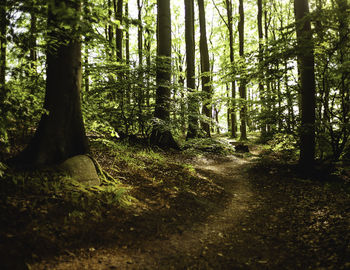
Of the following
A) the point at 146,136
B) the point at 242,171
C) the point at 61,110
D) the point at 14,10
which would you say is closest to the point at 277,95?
the point at 242,171

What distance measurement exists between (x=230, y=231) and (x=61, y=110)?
4.29m

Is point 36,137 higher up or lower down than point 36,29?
lower down

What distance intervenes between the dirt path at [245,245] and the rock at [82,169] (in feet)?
5.37

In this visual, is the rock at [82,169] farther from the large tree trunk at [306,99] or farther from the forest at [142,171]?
the large tree trunk at [306,99]

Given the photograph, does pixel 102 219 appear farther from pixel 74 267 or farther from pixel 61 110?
pixel 61 110

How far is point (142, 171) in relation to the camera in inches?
253

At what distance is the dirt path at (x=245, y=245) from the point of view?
3.18m

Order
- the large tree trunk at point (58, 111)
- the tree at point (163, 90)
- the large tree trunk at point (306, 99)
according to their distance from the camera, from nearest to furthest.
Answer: the large tree trunk at point (58, 111) < the large tree trunk at point (306, 99) < the tree at point (163, 90)

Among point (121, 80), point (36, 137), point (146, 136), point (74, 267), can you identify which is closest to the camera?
point (74, 267)

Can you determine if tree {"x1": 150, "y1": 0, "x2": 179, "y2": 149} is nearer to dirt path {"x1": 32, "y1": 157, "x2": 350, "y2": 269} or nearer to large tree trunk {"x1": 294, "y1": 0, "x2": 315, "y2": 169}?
dirt path {"x1": 32, "y1": 157, "x2": 350, "y2": 269}

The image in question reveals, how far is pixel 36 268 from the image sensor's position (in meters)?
2.67

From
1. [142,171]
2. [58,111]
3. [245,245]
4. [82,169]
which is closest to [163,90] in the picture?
[142,171]

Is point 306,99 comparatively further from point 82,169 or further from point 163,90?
point 82,169

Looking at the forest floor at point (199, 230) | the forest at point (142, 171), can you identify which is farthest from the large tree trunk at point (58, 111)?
the forest floor at point (199, 230)
